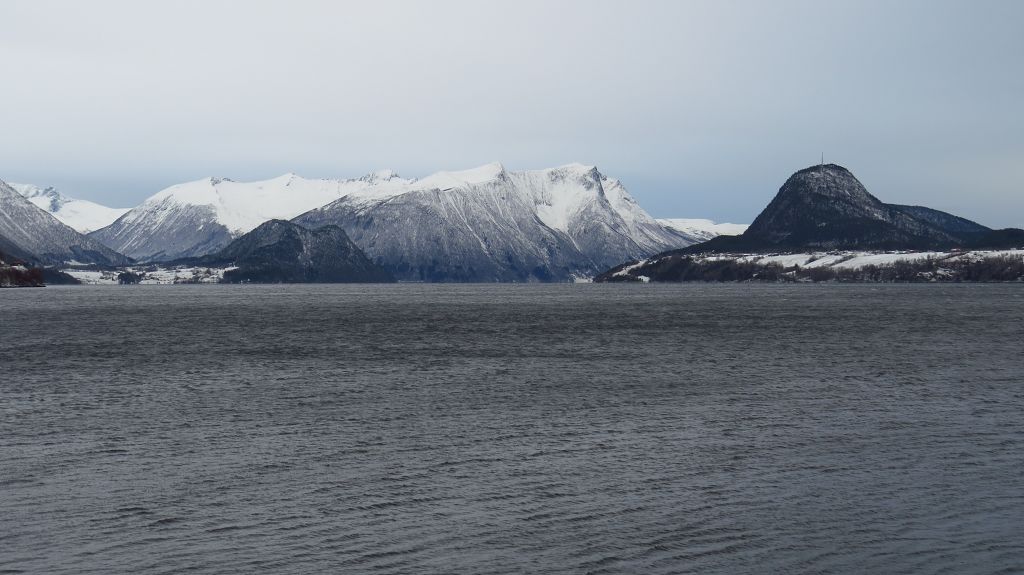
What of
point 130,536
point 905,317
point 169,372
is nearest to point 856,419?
point 130,536

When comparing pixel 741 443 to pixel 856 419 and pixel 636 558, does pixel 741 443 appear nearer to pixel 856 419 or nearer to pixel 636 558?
pixel 856 419

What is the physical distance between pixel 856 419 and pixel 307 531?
3824 centimetres

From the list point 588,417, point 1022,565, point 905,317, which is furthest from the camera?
point 905,317

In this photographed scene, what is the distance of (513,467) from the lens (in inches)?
1838

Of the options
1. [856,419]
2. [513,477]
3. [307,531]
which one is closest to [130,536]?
[307,531]

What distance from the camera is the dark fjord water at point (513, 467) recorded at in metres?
33.6

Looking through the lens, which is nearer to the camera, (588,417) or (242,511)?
(242,511)

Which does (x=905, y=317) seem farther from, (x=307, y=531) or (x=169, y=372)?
(x=307, y=531)

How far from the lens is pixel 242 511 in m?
38.5

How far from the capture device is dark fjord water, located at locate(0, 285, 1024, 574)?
33562mm

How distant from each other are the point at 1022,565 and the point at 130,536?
1202 inches

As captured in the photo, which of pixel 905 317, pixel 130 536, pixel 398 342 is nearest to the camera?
pixel 130 536

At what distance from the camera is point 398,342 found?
132m

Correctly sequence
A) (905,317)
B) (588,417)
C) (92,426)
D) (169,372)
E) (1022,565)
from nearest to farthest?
(1022,565), (92,426), (588,417), (169,372), (905,317)
